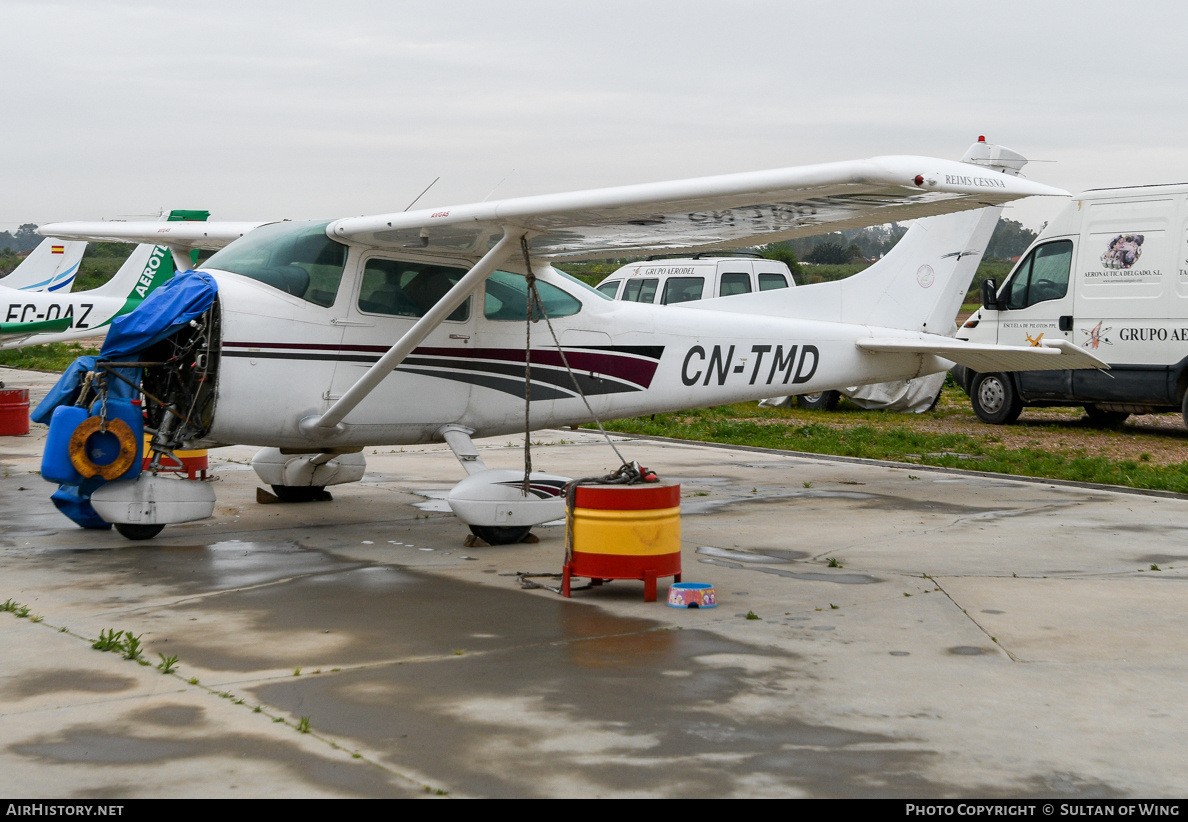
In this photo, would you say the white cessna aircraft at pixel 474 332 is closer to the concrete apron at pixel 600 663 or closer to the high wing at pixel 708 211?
the high wing at pixel 708 211

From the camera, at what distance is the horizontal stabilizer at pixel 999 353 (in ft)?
37.2

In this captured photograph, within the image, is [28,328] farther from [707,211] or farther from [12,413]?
[707,211]

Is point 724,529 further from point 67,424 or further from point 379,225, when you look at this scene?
point 67,424

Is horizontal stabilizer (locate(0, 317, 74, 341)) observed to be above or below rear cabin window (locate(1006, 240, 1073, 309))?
below

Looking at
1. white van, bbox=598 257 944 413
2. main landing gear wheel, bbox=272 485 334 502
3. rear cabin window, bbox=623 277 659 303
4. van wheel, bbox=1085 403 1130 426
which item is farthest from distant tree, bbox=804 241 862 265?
main landing gear wheel, bbox=272 485 334 502

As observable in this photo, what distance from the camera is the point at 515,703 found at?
4684 millimetres

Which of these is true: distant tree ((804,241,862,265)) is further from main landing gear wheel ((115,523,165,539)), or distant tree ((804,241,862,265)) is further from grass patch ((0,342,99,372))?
main landing gear wheel ((115,523,165,539))

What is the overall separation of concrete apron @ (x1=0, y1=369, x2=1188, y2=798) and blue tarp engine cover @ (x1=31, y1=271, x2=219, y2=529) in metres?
1.14

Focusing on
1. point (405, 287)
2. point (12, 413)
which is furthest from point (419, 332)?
point (12, 413)

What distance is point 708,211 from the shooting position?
7.48 meters

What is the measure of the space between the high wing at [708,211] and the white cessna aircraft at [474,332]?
0.02m

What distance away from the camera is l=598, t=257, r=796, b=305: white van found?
19422 millimetres

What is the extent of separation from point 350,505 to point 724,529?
11.6 ft

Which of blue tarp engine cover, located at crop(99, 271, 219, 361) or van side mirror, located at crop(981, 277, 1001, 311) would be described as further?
van side mirror, located at crop(981, 277, 1001, 311)
